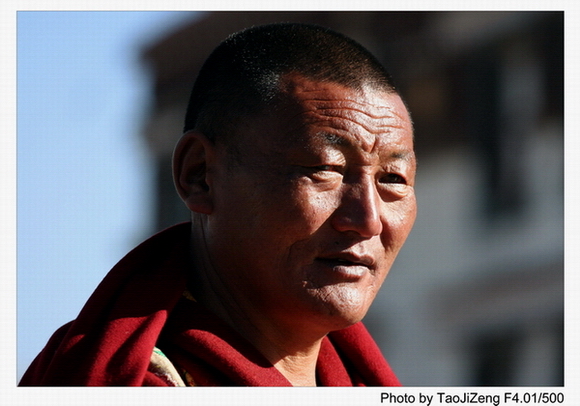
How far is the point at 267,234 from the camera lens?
9.25ft

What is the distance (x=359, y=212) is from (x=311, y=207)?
0.17 meters

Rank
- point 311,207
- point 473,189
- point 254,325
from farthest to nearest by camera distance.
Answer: point 473,189 < point 254,325 < point 311,207

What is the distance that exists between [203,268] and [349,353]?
2.80 feet

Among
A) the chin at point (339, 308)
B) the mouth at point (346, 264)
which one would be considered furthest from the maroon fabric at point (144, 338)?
the mouth at point (346, 264)

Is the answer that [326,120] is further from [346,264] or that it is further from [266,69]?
[346,264]

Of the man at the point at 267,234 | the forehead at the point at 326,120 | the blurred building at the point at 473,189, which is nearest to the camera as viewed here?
the man at the point at 267,234

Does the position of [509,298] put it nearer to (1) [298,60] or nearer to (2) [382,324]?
(2) [382,324]

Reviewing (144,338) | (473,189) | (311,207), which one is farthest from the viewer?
(473,189)

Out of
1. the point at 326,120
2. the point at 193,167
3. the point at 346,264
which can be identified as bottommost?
the point at 346,264

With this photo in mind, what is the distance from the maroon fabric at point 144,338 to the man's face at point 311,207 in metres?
0.19

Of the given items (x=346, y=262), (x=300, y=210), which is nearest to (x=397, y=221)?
(x=346, y=262)

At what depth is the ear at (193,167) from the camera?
3.00 m

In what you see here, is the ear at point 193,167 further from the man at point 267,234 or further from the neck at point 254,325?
the neck at point 254,325
